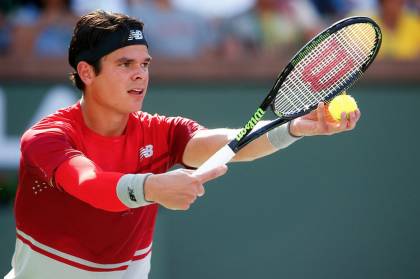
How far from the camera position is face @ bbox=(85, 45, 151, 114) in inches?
151

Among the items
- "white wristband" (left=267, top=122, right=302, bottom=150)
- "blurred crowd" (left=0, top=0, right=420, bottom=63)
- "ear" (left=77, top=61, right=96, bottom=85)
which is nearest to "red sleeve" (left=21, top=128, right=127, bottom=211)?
"ear" (left=77, top=61, right=96, bottom=85)

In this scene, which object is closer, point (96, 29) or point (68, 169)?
point (68, 169)

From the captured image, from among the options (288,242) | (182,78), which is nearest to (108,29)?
(182,78)

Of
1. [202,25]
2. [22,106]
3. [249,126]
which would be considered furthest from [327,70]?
[22,106]

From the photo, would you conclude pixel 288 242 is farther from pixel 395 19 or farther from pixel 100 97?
pixel 100 97

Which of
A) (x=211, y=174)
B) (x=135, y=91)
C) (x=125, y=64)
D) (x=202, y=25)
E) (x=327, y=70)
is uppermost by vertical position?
(x=202, y=25)

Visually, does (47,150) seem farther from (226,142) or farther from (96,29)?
(226,142)

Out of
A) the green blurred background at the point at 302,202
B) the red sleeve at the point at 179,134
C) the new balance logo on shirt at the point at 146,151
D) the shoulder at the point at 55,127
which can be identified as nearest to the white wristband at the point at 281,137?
the red sleeve at the point at 179,134

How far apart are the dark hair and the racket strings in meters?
0.77

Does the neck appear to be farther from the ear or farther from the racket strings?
the racket strings

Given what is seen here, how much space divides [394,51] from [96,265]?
4.39m

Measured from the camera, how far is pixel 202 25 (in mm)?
7203

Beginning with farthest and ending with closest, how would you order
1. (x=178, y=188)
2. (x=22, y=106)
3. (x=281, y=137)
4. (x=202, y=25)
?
(x=202, y=25) < (x=22, y=106) < (x=281, y=137) < (x=178, y=188)

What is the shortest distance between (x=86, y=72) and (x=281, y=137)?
97cm
